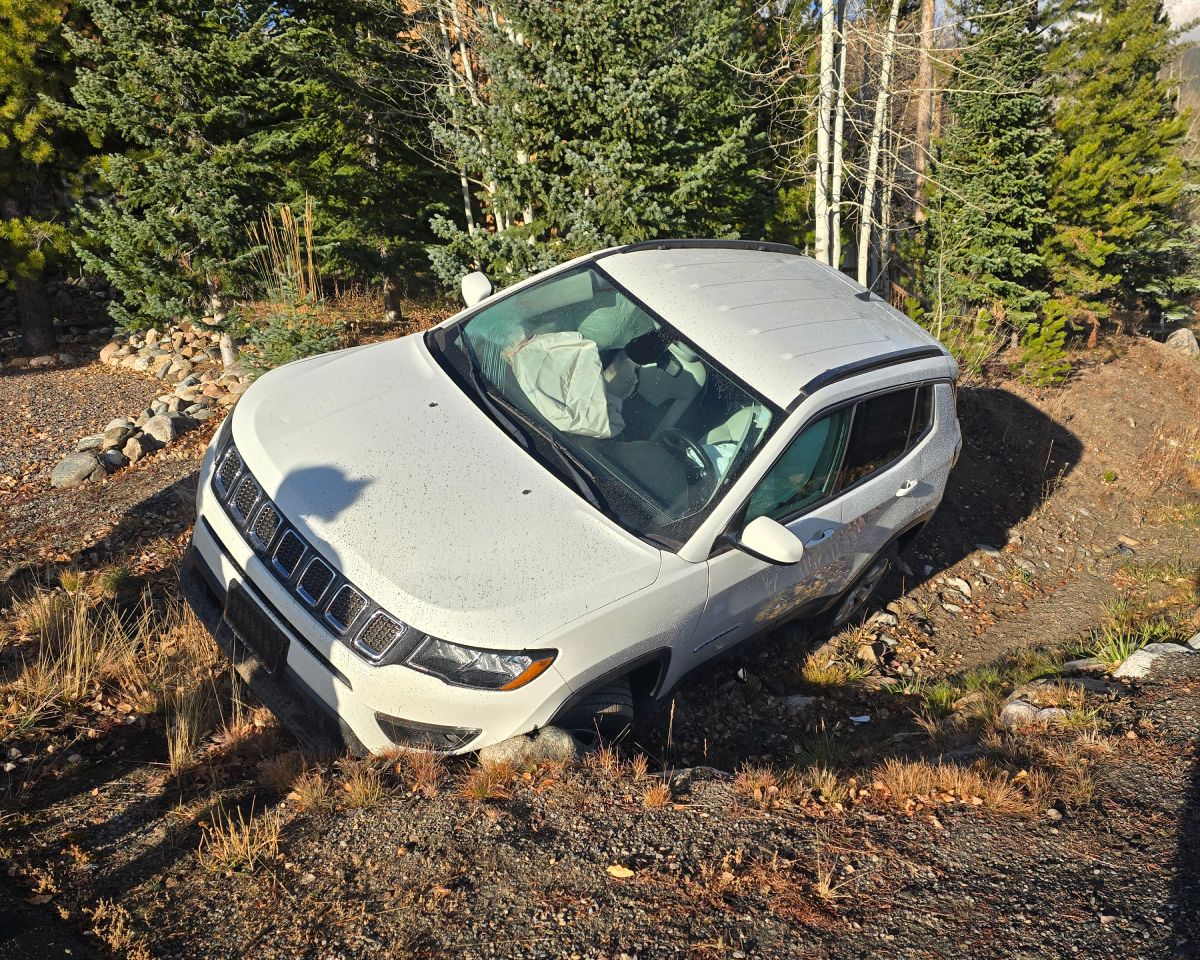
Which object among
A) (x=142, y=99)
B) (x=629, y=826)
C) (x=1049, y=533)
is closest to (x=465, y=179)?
(x=142, y=99)

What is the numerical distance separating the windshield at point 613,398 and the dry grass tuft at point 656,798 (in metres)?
1.02

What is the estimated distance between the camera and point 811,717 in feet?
16.0

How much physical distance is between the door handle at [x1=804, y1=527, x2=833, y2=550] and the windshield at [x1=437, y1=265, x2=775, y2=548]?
2.21 ft

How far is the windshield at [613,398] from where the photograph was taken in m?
3.71

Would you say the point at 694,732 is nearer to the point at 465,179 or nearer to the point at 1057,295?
the point at 465,179

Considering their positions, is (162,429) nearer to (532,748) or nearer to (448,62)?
(532,748)

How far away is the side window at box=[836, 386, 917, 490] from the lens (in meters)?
4.36

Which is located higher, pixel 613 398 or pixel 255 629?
pixel 613 398

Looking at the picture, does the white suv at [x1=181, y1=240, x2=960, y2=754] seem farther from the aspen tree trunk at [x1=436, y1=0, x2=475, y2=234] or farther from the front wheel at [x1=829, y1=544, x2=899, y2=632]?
the aspen tree trunk at [x1=436, y1=0, x2=475, y2=234]

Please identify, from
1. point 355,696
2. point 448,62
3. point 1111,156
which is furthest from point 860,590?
point 1111,156

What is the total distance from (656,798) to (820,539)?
5.38 feet

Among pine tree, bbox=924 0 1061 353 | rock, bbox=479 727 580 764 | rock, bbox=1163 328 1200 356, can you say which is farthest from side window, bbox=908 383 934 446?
rock, bbox=1163 328 1200 356

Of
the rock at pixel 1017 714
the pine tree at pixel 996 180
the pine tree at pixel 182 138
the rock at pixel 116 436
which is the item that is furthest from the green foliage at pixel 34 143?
the pine tree at pixel 996 180

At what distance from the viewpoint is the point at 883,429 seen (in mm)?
4598
